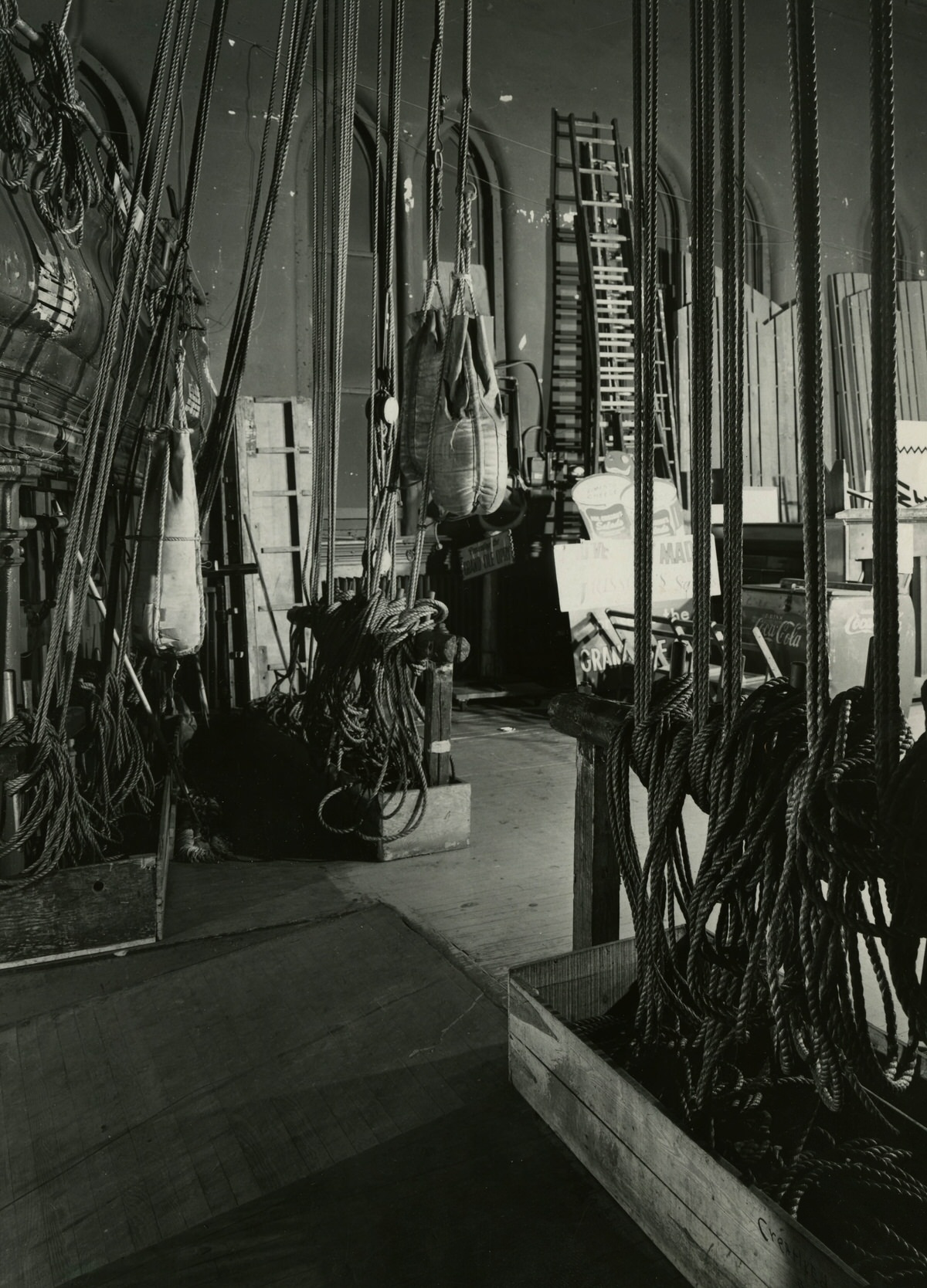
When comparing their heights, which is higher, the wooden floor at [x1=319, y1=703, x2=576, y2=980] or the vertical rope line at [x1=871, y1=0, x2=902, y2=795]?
the vertical rope line at [x1=871, y1=0, x2=902, y2=795]

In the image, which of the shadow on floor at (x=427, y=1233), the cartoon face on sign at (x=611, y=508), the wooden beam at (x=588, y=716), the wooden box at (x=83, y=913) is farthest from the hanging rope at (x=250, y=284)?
the cartoon face on sign at (x=611, y=508)

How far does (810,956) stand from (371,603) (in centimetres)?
308

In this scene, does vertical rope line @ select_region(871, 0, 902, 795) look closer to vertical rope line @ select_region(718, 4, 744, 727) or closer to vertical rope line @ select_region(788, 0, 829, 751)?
vertical rope line @ select_region(788, 0, 829, 751)

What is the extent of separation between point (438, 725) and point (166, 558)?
139 centimetres

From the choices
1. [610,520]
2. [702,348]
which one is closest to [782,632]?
[610,520]

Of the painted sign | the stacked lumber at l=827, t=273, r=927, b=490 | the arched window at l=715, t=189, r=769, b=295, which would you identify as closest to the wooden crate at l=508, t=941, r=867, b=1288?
the painted sign

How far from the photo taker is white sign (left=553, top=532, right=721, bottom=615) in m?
7.17

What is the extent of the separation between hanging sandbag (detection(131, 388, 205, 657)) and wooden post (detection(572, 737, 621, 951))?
1.97 m

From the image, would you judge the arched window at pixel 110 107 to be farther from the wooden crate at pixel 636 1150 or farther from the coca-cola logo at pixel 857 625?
the wooden crate at pixel 636 1150

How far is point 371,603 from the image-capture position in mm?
4203

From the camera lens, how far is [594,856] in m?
2.12

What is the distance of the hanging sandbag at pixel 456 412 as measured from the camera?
155 inches

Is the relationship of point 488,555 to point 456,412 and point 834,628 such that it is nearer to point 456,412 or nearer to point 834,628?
point 834,628

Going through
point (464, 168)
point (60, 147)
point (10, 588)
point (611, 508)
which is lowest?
point (10, 588)
